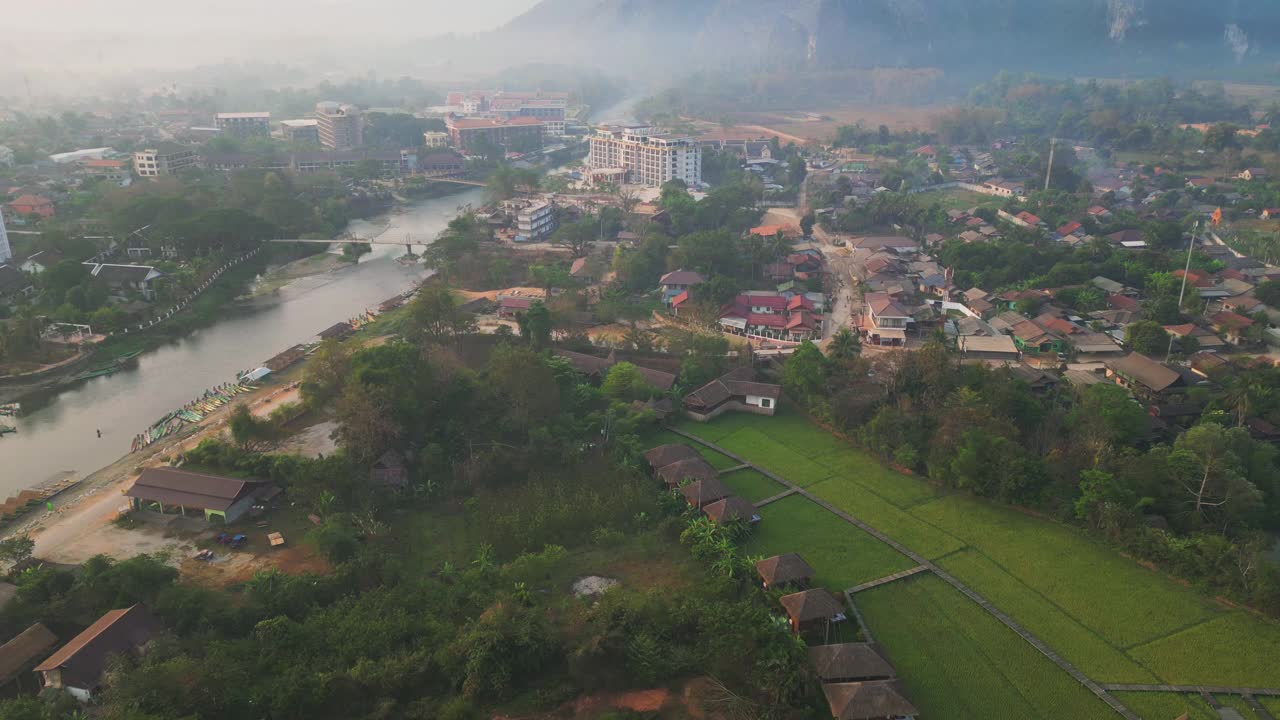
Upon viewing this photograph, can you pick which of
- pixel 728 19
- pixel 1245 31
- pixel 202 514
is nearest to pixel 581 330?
pixel 202 514

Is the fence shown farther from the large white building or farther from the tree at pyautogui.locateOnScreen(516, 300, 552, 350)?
the large white building

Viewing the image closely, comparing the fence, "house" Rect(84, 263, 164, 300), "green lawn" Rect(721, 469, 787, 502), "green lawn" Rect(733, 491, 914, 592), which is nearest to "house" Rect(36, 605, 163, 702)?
"green lawn" Rect(733, 491, 914, 592)

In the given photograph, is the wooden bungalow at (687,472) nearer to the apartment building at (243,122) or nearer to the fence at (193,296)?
the fence at (193,296)

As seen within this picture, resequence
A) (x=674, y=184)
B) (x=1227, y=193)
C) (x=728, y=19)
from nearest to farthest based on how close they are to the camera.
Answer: (x=1227, y=193) → (x=674, y=184) → (x=728, y=19)

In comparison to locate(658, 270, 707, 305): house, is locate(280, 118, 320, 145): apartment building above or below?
above

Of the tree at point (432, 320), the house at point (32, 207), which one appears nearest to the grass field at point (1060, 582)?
the tree at point (432, 320)

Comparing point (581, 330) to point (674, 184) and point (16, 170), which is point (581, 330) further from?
point (16, 170)
